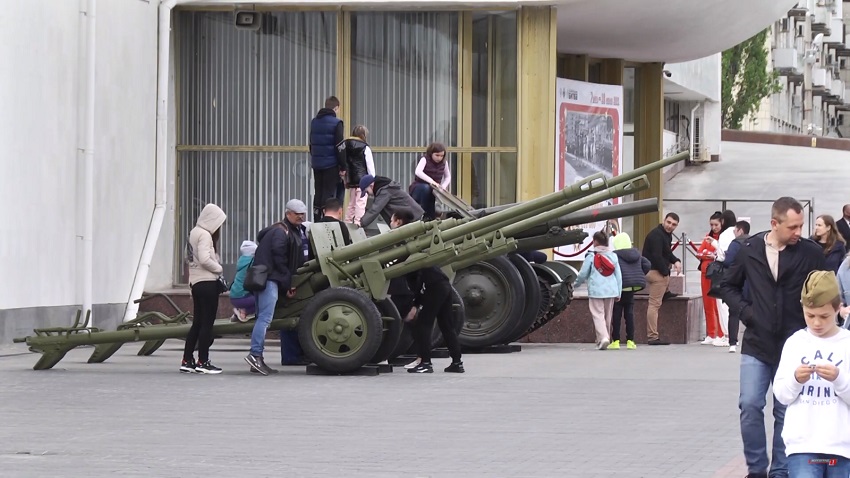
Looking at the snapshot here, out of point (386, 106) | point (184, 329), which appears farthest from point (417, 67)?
point (184, 329)

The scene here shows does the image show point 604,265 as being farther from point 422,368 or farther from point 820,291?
point 820,291

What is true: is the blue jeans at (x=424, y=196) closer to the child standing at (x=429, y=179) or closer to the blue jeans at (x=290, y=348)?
the child standing at (x=429, y=179)

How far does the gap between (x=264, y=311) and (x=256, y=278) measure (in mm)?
392

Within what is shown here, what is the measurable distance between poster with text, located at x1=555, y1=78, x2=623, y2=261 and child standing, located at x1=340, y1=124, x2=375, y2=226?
19.3 feet

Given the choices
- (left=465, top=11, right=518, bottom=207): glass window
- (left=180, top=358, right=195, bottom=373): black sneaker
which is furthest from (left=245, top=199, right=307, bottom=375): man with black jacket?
(left=465, top=11, right=518, bottom=207): glass window

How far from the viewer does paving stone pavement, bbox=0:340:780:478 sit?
8.70m

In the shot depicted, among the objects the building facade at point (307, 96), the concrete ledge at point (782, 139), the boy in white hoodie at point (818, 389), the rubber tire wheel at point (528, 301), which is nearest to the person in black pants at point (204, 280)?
the rubber tire wheel at point (528, 301)

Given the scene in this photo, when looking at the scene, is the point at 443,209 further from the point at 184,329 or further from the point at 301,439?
the point at 301,439

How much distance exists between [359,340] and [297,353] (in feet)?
6.14

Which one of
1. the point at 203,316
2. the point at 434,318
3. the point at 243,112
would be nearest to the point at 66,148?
the point at 243,112

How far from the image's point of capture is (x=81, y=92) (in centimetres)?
1892

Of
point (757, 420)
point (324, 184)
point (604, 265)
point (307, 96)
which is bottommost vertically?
point (757, 420)

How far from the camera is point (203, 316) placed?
14320 mm

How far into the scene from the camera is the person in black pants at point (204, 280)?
14.2 m
